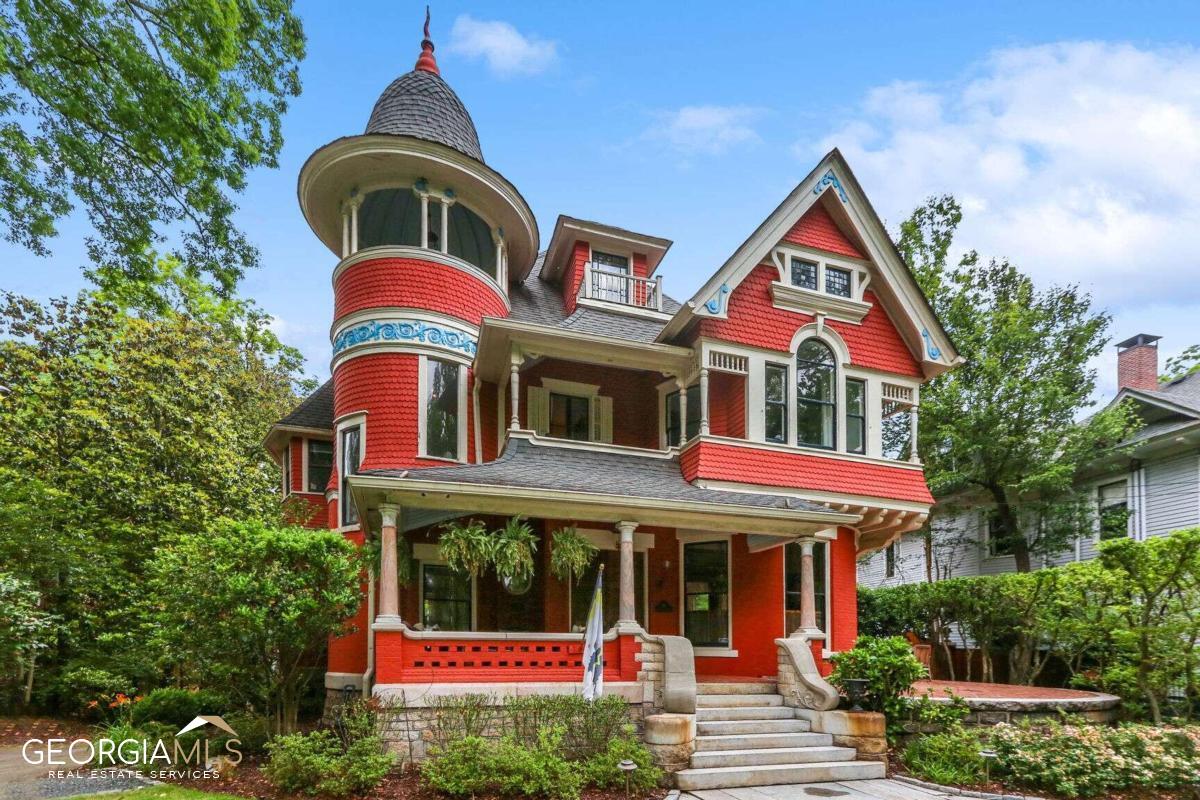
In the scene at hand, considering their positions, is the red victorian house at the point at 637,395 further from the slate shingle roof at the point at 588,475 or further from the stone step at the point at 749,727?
the stone step at the point at 749,727

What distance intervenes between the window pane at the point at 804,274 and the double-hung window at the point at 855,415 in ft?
6.58

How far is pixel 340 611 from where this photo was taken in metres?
9.56

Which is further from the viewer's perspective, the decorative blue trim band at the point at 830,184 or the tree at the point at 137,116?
the decorative blue trim band at the point at 830,184

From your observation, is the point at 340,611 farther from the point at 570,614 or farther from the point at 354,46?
the point at 354,46

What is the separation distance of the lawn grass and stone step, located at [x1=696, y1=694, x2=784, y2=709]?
599 centimetres

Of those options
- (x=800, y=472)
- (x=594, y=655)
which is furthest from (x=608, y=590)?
(x=800, y=472)

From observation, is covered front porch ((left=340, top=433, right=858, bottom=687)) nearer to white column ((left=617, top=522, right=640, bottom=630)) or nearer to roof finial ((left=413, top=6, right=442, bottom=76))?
white column ((left=617, top=522, right=640, bottom=630))

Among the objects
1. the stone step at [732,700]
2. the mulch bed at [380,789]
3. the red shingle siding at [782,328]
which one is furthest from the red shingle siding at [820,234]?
the mulch bed at [380,789]

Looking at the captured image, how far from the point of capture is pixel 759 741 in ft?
31.0

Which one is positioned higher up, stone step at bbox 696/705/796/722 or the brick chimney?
the brick chimney

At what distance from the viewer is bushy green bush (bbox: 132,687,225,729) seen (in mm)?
10914

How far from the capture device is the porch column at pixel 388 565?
9312mm

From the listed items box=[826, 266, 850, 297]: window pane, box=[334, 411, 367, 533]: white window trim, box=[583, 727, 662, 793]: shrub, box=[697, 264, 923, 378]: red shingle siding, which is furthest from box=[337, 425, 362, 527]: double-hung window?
box=[826, 266, 850, 297]: window pane

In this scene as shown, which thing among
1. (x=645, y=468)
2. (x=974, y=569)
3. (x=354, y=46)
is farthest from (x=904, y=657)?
(x=974, y=569)
